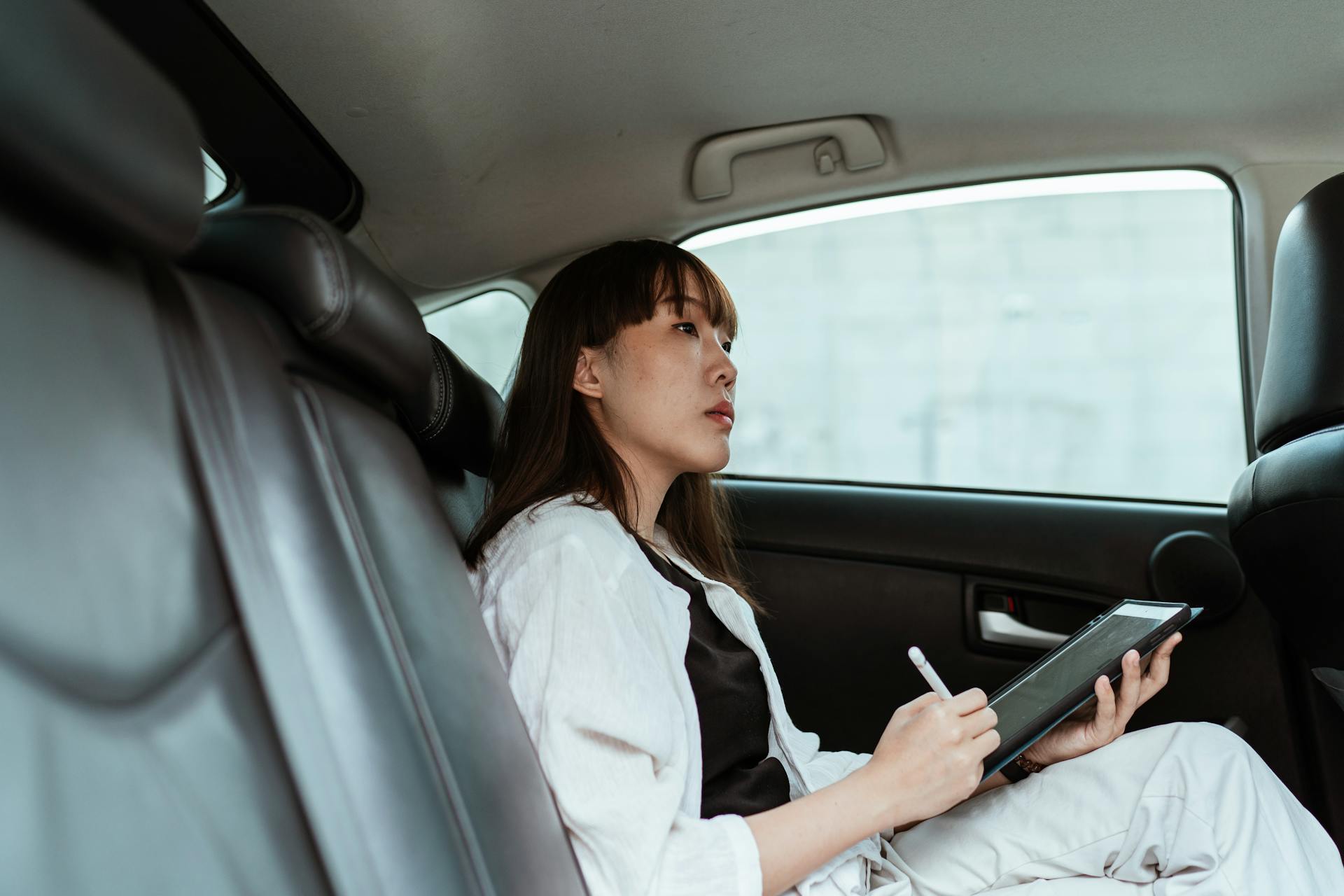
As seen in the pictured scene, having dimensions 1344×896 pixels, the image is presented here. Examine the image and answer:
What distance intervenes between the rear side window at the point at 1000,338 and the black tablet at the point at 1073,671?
→ 25.5 inches

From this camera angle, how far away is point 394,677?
684mm

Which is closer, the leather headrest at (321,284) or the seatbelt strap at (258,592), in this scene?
the seatbelt strap at (258,592)

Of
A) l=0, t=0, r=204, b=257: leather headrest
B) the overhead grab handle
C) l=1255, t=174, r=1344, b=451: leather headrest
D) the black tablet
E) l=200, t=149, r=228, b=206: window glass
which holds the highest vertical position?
l=200, t=149, r=228, b=206: window glass

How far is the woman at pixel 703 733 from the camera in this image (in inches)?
33.2

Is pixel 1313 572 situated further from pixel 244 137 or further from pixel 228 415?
pixel 244 137

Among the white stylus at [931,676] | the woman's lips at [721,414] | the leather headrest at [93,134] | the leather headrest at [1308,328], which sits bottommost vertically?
the white stylus at [931,676]

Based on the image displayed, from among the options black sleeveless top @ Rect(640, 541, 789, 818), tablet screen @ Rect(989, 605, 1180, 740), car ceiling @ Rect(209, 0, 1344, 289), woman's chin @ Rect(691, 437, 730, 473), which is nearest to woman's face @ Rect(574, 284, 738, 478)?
woman's chin @ Rect(691, 437, 730, 473)

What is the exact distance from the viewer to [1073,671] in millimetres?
1156

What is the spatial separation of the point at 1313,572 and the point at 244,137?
1.44 meters

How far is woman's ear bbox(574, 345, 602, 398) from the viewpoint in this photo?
53.4 inches

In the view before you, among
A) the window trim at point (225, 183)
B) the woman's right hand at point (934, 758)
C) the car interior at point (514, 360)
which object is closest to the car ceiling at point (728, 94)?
the car interior at point (514, 360)

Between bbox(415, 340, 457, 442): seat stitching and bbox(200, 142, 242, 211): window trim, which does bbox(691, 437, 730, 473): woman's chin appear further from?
bbox(200, 142, 242, 211): window trim

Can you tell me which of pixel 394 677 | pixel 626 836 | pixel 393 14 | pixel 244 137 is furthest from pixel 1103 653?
pixel 244 137

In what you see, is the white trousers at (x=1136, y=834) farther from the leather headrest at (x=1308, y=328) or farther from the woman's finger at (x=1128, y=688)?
the leather headrest at (x=1308, y=328)
